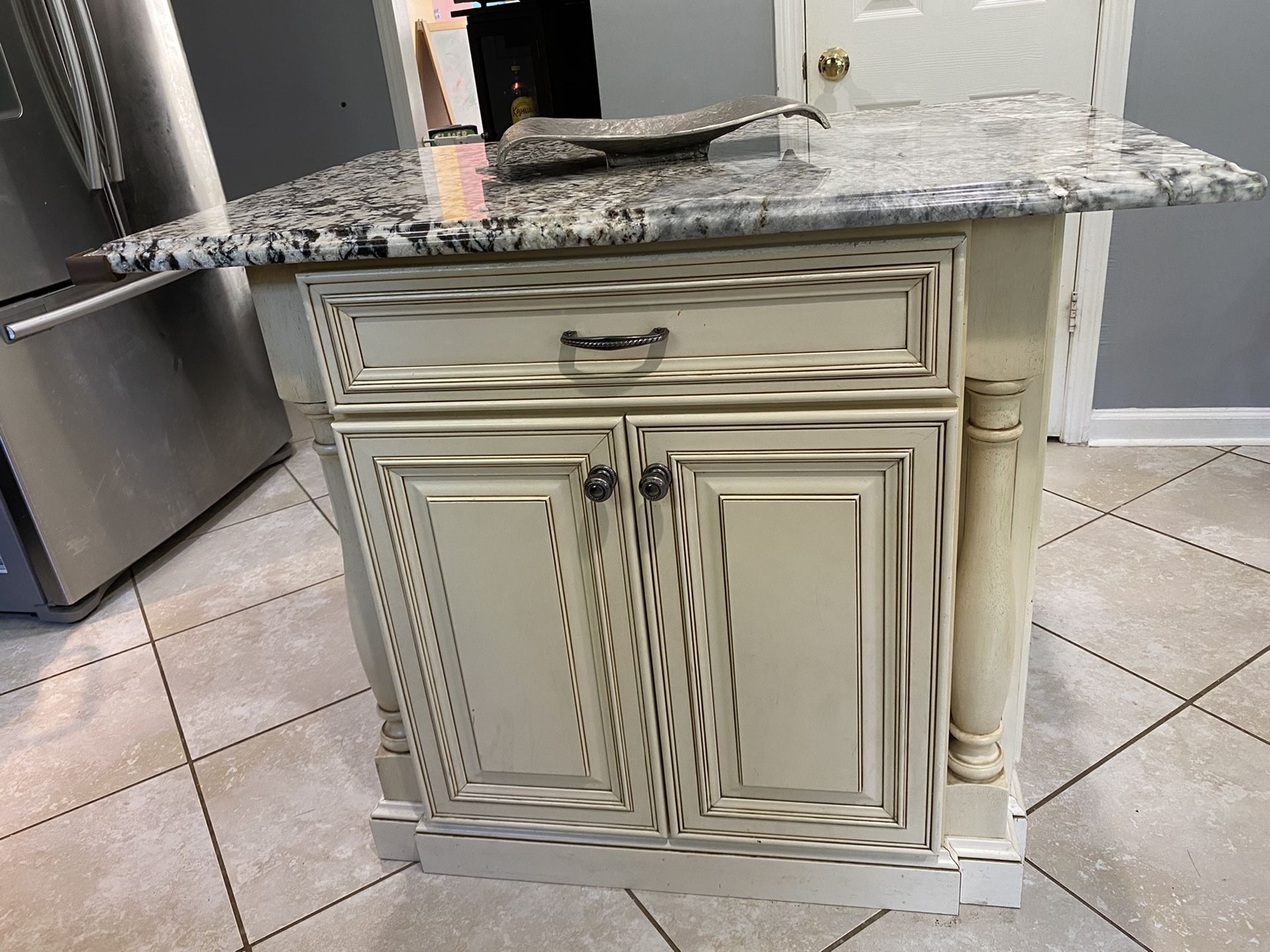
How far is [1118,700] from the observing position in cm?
161

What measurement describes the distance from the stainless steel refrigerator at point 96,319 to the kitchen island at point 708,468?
44.2 inches

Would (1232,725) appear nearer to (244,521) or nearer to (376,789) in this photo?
(376,789)

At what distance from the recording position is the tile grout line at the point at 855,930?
4.01ft

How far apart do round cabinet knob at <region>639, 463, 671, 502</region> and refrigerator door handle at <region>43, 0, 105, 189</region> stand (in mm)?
1811

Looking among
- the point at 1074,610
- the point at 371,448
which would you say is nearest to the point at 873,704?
the point at 371,448

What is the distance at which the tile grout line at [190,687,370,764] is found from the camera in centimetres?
171

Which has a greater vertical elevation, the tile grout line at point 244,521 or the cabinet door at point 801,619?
the cabinet door at point 801,619

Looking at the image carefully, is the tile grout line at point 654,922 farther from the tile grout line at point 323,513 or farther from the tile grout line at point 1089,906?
the tile grout line at point 323,513

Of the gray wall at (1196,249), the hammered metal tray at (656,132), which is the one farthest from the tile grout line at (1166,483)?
the hammered metal tray at (656,132)

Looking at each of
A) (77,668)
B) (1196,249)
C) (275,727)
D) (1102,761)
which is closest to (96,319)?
(77,668)

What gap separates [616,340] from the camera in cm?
96

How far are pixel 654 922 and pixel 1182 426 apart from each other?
6.49ft

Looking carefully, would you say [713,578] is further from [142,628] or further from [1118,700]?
[142,628]

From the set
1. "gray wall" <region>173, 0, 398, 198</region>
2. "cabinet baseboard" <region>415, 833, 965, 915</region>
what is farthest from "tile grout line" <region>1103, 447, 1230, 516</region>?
"gray wall" <region>173, 0, 398, 198</region>
